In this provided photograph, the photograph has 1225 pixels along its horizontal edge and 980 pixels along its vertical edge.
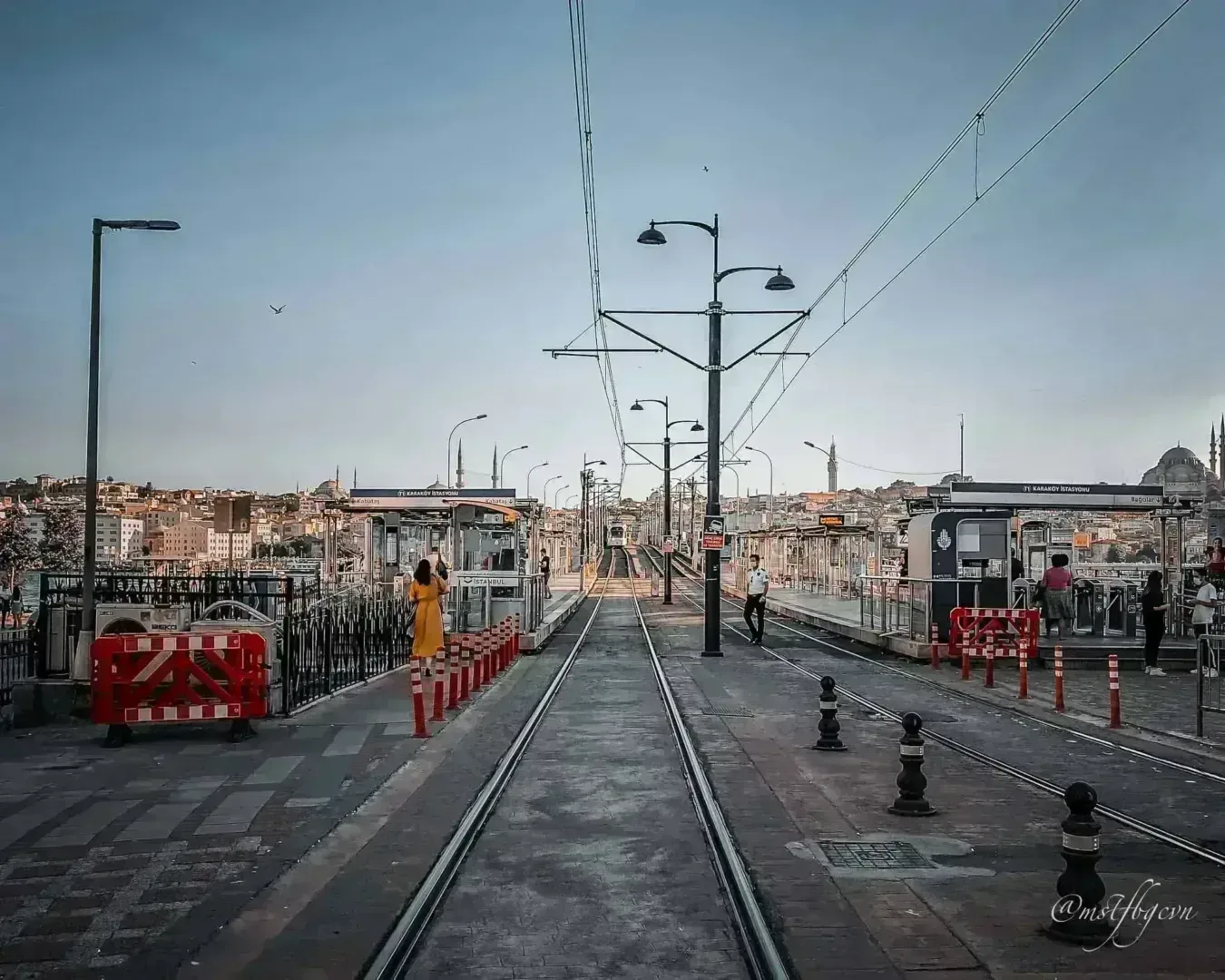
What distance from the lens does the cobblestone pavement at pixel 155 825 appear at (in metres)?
6.14

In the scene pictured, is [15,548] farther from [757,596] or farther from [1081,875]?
[1081,875]

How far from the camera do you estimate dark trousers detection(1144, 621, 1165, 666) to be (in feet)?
65.3

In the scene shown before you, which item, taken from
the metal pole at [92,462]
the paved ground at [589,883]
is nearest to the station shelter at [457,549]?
the metal pole at [92,462]

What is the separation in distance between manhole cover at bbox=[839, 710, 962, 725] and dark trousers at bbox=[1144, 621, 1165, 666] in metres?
6.48

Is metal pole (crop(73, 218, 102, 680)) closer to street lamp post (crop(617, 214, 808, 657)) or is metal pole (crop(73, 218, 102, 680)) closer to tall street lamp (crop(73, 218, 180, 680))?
tall street lamp (crop(73, 218, 180, 680))

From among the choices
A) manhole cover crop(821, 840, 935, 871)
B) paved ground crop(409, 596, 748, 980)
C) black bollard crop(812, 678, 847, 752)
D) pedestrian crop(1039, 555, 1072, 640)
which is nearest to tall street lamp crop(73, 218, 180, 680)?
paved ground crop(409, 596, 748, 980)

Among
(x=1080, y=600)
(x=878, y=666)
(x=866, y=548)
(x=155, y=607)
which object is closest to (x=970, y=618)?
(x=878, y=666)

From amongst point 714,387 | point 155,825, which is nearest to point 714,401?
point 714,387

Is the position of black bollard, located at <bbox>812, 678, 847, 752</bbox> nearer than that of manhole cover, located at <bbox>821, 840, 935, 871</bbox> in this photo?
No

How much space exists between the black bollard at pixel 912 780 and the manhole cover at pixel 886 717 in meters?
5.43

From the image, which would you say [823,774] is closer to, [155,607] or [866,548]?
[155,607]

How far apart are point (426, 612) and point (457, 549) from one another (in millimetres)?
9634

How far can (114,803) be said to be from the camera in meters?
9.47

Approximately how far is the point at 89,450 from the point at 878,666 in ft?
44.8
